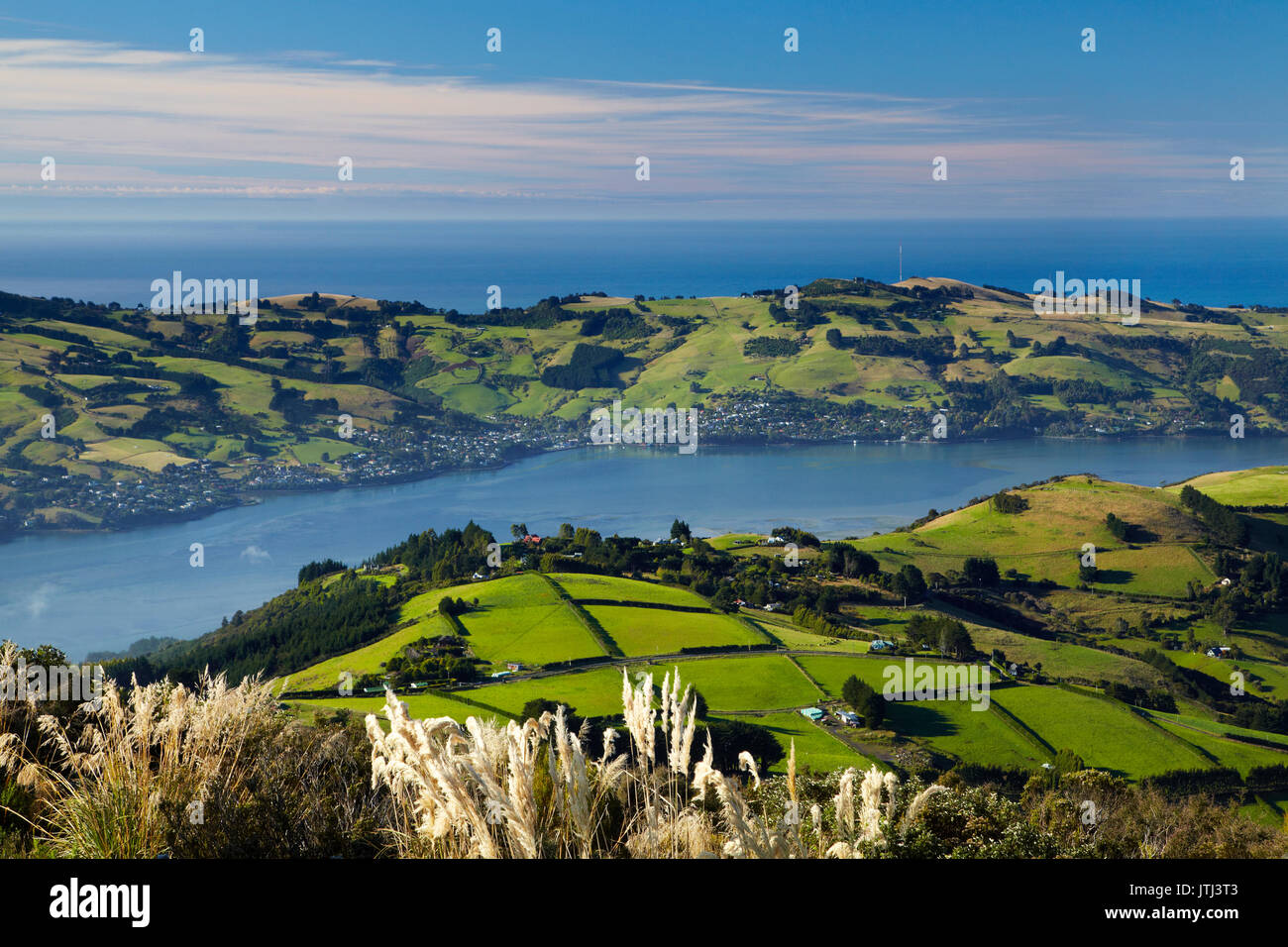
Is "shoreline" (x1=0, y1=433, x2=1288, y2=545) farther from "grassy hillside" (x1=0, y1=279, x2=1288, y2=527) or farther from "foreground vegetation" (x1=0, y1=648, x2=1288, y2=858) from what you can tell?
"foreground vegetation" (x1=0, y1=648, x2=1288, y2=858)

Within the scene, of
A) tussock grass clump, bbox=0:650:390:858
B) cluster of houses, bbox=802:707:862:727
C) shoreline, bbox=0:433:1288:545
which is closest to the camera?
tussock grass clump, bbox=0:650:390:858

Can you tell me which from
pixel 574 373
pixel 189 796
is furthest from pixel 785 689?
pixel 574 373

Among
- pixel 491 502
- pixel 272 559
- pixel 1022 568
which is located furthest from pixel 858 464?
pixel 272 559

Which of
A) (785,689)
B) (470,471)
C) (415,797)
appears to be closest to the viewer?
(415,797)

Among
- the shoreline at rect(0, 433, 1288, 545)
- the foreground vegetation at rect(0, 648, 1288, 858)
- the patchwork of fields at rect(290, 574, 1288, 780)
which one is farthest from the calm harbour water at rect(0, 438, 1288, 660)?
the foreground vegetation at rect(0, 648, 1288, 858)

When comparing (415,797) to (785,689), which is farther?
(785,689)

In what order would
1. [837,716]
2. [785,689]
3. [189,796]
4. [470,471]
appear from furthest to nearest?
1. [470,471]
2. [785,689]
3. [837,716]
4. [189,796]

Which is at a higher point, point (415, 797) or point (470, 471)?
point (415, 797)

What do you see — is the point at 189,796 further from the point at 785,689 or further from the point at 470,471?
the point at 470,471

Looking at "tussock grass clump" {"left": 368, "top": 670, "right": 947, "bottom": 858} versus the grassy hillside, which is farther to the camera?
the grassy hillside

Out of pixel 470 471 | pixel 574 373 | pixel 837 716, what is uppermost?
pixel 574 373
